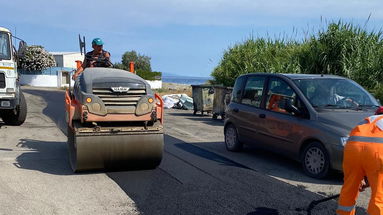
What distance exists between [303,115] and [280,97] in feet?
2.64

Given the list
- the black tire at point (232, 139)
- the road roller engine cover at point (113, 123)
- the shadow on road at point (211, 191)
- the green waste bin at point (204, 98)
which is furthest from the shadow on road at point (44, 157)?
the green waste bin at point (204, 98)

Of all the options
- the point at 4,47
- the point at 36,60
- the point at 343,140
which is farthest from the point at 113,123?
the point at 36,60

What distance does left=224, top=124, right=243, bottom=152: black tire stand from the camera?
8805 mm

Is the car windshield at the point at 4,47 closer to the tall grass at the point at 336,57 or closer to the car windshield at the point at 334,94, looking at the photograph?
the car windshield at the point at 334,94

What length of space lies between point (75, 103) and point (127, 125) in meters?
0.93

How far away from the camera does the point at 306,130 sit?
22.3 ft

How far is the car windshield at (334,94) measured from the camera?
7.08 metres

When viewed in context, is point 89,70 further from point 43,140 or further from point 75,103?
point 43,140

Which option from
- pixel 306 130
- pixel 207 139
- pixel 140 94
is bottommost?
pixel 207 139

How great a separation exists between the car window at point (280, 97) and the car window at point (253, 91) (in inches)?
10.8

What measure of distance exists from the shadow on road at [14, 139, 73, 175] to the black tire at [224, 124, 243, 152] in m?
3.44

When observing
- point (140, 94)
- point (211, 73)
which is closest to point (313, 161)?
point (140, 94)

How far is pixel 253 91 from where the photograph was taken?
8500 millimetres

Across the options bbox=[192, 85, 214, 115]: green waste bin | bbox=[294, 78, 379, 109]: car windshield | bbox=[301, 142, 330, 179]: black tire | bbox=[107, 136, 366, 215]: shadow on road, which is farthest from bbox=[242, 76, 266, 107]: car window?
bbox=[192, 85, 214, 115]: green waste bin
